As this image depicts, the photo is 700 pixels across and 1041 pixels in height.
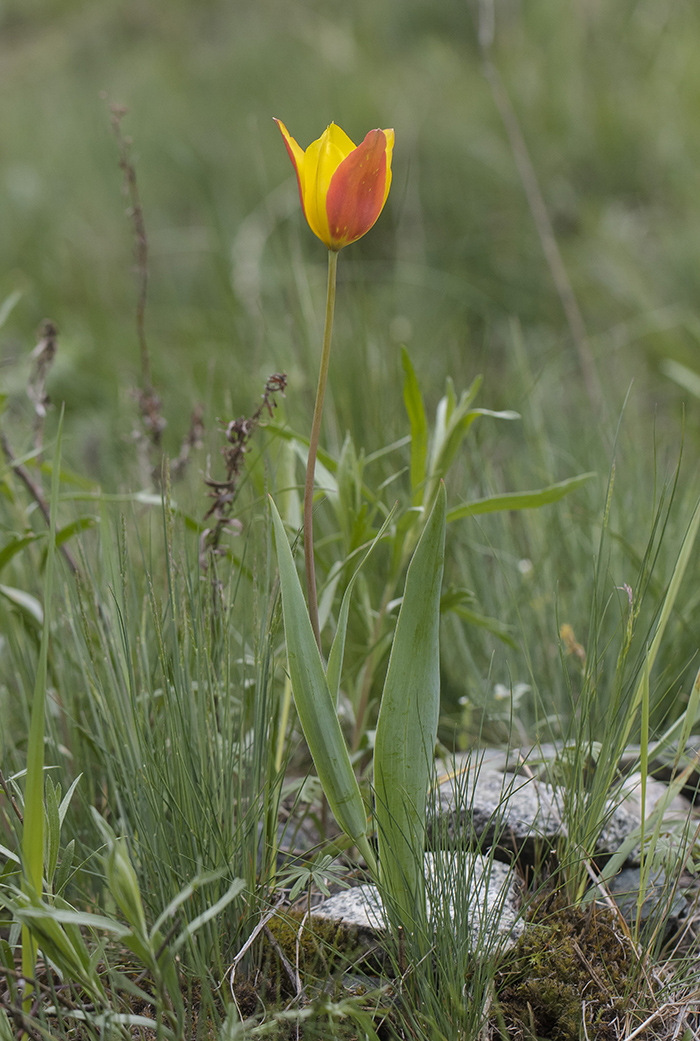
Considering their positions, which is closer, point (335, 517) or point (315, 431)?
point (315, 431)

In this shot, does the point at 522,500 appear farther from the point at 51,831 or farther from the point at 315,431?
the point at 51,831

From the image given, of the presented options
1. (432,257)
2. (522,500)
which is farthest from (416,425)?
(432,257)

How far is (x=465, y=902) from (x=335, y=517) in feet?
2.44

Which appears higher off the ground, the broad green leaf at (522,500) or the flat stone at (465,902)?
the broad green leaf at (522,500)

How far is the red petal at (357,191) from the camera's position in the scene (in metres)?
0.54

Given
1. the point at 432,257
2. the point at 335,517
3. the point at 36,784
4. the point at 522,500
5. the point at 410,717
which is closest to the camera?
the point at 36,784

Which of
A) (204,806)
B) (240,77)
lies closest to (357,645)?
(204,806)

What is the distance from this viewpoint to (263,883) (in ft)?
2.00

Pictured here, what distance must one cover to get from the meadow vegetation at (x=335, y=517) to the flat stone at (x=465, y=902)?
2 cm

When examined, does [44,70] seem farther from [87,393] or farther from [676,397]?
[676,397]

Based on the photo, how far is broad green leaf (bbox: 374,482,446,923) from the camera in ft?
1.90

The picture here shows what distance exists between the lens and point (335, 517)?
123 centimetres

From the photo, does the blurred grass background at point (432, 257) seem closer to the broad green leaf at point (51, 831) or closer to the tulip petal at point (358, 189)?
the tulip petal at point (358, 189)

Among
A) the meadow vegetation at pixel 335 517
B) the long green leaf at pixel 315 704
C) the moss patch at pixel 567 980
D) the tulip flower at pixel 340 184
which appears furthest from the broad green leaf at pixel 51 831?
the tulip flower at pixel 340 184
